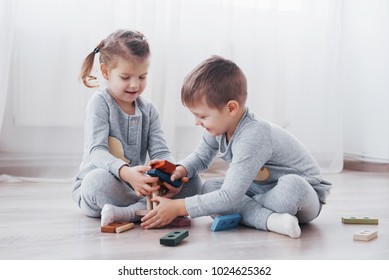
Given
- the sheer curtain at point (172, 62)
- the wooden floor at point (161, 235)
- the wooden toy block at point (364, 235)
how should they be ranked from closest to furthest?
the wooden floor at point (161, 235) < the wooden toy block at point (364, 235) < the sheer curtain at point (172, 62)

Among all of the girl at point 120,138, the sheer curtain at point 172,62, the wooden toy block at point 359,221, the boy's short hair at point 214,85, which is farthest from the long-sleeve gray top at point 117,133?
the sheer curtain at point 172,62

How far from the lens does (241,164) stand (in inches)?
49.2

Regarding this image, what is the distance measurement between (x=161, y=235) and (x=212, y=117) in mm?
262

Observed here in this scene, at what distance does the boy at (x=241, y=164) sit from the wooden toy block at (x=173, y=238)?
0.08 metres

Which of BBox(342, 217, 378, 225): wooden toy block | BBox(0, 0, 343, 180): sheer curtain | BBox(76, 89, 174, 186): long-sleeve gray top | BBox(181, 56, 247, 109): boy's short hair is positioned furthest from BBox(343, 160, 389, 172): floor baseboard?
BBox(181, 56, 247, 109): boy's short hair

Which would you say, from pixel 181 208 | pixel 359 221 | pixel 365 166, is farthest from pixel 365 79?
pixel 181 208

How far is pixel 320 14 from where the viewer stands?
2432mm

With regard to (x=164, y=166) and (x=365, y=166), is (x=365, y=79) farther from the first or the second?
(x=164, y=166)

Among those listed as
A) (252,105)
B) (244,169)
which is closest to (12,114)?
(252,105)

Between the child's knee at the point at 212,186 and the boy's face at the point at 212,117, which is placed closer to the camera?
the boy's face at the point at 212,117

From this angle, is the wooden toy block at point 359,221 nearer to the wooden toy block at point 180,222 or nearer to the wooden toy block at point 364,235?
the wooden toy block at point 364,235

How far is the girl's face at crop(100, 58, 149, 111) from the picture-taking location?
1429 mm

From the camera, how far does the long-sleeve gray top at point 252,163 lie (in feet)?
4.11
